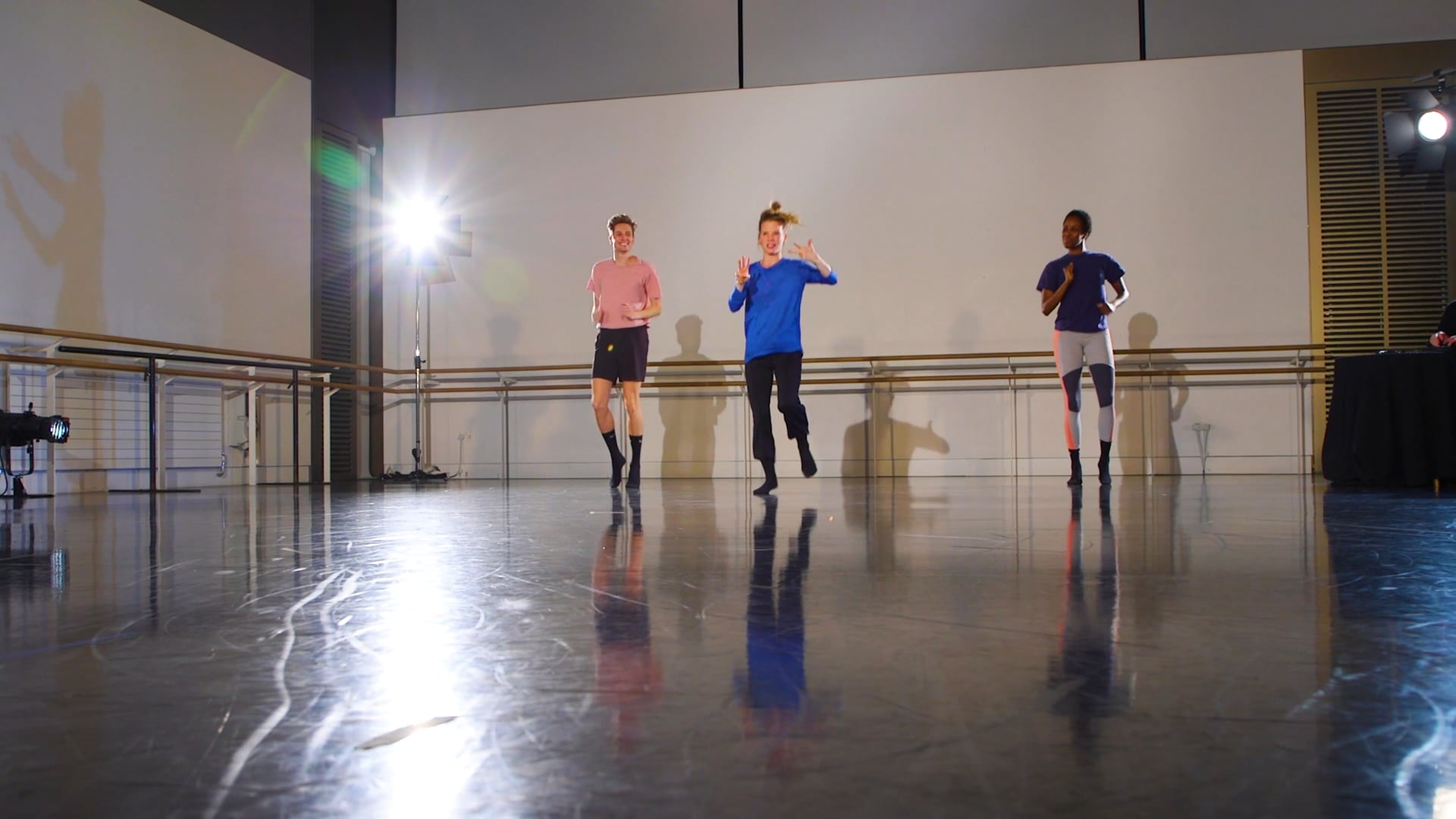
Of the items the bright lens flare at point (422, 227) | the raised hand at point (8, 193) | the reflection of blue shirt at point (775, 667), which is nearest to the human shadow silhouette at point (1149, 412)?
the bright lens flare at point (422, 227)

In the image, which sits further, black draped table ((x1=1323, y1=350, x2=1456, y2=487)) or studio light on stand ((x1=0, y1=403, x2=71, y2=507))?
studio light on stand ((x1=0, y1=403, x2=71, y2=507))

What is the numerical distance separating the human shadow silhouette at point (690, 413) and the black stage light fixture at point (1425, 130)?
182 inches

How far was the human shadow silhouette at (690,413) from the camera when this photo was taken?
7496 millimetres

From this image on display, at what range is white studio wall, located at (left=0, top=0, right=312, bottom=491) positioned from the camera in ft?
17.8

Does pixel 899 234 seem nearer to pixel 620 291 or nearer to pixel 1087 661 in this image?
pixel 620 291

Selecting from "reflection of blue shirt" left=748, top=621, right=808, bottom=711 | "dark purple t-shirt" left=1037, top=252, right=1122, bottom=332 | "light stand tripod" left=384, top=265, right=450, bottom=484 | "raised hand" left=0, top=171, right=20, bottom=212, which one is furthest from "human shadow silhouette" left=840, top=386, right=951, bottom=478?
"reflection of blue shirt" left=748, top=621, right=808, bottom=711

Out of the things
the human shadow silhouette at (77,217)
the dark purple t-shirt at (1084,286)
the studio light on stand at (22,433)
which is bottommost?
the studio light on stand at (22,433)

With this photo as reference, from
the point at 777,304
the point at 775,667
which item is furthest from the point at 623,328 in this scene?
the point at 775,667

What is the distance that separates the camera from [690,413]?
754 centimetres

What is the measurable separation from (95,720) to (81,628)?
1.60ft

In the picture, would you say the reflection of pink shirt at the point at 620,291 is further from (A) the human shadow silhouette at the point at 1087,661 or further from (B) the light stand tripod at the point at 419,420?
(A) the human shadow silhouette at the point at 1087,661

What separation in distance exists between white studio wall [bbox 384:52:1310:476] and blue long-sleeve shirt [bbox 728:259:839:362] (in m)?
2.65

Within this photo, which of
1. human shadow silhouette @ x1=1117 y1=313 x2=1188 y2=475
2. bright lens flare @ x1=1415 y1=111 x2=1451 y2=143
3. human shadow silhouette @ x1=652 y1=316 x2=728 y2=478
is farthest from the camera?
human shadow silhouette @ x1=652 y1=316 x2=728 y2=478

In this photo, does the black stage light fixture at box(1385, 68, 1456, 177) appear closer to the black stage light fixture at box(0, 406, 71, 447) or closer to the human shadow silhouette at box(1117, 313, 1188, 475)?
the human shadow silhouette at box(1117, 313, 1188, 475)
